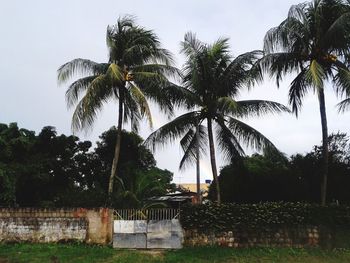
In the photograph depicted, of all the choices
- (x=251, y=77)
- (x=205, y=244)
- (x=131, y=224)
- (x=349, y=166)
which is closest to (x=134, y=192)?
(x=131, y=224)

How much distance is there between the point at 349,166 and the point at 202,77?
857 cm

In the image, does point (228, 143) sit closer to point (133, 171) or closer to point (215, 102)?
point (215, 102)

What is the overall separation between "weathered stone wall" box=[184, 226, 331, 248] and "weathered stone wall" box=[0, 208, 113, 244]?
343 centimetres

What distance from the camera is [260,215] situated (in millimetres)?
15828

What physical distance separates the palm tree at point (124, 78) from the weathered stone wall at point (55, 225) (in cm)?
256

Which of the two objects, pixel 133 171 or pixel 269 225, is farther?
pixel 133 171

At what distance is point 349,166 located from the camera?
2269 cm

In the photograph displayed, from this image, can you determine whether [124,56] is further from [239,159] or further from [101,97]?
[239,159]

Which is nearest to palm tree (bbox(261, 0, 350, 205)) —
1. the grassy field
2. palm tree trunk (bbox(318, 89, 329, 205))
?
palm tree trunk (bbox(318, 89, 329, 205))

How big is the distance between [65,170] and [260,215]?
45.0 ft

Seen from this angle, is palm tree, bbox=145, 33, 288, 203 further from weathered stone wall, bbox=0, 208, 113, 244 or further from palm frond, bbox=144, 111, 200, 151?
weathered stone wall, bbox=0, 208, 113, 244

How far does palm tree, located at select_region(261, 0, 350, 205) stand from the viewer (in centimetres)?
1772

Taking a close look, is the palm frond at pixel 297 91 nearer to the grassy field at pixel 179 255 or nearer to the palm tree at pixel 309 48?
the palm tree at pixel 309 48

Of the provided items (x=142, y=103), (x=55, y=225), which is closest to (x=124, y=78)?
(x=142, y=103)
